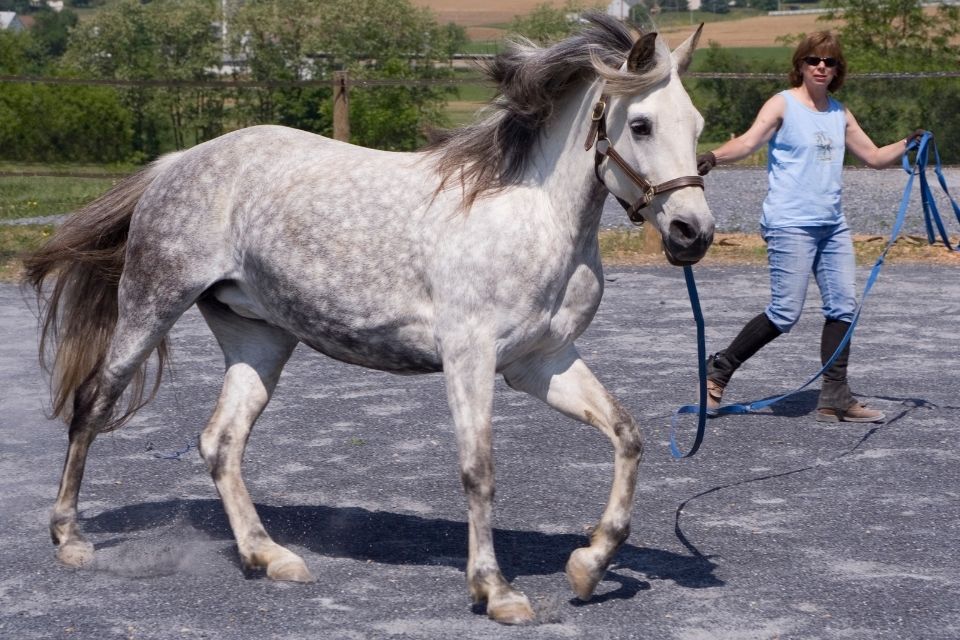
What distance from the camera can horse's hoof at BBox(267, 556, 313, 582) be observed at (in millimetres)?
4279

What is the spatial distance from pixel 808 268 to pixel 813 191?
391mm

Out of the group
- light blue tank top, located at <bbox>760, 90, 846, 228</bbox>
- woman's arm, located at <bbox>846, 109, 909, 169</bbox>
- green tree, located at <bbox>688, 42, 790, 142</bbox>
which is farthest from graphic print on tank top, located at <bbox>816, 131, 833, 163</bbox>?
green tree, located at <bbox>688, 42, 790, 142</bbox>

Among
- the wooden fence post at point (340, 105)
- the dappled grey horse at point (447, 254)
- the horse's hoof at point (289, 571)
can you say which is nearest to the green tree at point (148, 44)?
the wooden fence post at point (340, 105)

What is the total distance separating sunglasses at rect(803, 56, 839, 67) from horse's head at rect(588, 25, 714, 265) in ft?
8.53

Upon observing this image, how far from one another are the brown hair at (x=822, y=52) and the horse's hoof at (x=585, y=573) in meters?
3.37

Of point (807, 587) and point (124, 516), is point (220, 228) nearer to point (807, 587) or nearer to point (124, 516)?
point (124, 516)

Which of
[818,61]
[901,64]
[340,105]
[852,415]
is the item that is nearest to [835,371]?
[852,415]

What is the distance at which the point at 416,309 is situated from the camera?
417cm

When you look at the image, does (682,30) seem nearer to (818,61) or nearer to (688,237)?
(818,61)

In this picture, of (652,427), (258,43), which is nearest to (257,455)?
(652,427)

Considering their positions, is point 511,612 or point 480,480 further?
point 480,480

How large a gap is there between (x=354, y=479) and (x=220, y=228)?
4.84ft

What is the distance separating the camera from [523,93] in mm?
4129

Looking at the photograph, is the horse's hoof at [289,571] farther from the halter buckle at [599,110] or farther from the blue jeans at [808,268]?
the blue jeans at [808,268]
